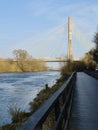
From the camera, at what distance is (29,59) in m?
124

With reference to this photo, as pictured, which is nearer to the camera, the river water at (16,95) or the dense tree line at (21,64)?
the river water at (16,95)

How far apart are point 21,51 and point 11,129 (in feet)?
399

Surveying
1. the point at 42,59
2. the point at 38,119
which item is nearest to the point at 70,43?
the point at 42,59

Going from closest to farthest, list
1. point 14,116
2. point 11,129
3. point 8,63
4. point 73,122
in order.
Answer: point 73,122, point 11,129, point 14,116, point 8,63

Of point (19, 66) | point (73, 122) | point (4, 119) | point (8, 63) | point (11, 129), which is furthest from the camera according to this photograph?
point (19, 66)

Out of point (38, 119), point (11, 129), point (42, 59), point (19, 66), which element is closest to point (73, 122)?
point (11, 129)

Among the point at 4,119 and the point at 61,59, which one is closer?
the point at 4,119

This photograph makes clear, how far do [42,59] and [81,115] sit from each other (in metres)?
98.7

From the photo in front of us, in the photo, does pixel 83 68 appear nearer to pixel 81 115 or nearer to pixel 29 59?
pixel 29 59

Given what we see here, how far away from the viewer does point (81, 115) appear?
11938 millimetres

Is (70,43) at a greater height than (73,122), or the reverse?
(70,43)

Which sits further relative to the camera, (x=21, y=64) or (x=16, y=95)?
(x=21, y=64)

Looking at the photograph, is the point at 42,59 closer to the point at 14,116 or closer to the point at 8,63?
the point at 8,63

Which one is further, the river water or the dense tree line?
the dense tree line
